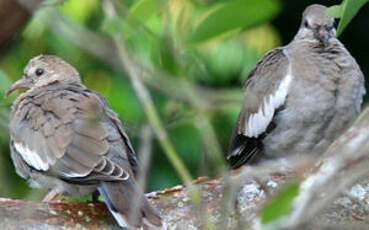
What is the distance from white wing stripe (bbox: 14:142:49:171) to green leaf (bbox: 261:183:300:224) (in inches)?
81.4

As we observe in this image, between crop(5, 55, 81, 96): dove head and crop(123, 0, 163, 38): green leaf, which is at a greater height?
crop(123, 0, 163, 38): green leaf

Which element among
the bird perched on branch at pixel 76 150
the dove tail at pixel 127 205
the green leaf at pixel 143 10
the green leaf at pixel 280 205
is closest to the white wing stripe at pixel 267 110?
the bird perched on branch at pixel 76 150

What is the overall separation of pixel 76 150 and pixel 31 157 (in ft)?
1.05

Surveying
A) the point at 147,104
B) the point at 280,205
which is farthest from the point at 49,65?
the point at 280,205

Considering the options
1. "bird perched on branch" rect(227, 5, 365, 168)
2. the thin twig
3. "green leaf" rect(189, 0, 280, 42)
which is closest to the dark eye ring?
"bird perched on branch" rect(227, 5, 365, 168)

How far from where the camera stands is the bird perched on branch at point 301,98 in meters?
3.72

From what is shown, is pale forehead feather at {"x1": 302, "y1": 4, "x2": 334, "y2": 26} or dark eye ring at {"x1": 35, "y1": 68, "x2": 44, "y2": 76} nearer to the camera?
pale forehead feather at {"x1": 302, "y1": 4, "x2": 334, "y2": 26}

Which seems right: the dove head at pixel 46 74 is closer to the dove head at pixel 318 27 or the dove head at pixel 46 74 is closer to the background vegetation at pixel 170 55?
the background vegetation at pixel 170 55

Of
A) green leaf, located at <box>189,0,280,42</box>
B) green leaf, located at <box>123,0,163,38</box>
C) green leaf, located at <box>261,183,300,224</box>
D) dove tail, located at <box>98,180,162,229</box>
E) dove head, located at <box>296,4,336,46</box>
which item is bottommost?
dove head, located at <box>296,4,336,46</box>

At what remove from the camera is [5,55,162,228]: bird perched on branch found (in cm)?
302

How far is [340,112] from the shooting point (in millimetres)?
3711

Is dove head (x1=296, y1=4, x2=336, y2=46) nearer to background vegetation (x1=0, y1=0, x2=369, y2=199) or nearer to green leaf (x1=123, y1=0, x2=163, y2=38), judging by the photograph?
background vegetation (x1=0, y1=0, x2=369, y2=199)

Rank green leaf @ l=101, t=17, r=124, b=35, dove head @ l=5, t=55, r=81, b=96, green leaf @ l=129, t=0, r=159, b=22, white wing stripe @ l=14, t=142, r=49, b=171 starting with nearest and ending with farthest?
green leaf @ l=129, t=0, r=159, b=22 < green leaf @ l=101, t=17, r=124, b=35 < white wing stripe @ l=14, t=142, r=49, b=171 < dove head @ l=5, t=55, r=81, b=96

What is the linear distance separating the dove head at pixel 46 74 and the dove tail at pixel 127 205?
3.97ft
